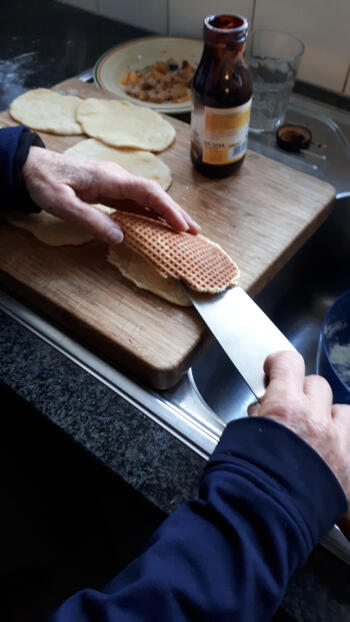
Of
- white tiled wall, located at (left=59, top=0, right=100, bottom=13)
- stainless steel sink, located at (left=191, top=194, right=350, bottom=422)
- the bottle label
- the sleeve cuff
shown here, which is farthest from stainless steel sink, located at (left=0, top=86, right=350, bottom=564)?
white tiled wall, located at (left=59, top=0, right=100, bottom=13)

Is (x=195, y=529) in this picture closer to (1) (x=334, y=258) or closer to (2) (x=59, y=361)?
(2) (x=59, y=361)

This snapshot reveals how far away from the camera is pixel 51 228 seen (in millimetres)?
820

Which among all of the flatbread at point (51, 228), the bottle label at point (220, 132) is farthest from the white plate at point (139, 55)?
the flatbread at point (51, 228)

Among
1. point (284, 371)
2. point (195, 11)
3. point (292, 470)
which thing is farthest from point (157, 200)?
point (195, 11)

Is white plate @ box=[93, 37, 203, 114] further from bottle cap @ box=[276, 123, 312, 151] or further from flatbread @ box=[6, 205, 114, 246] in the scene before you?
flatbread @ box=[6, 205, 114, 246]

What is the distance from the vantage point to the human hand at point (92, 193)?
0.75 metres

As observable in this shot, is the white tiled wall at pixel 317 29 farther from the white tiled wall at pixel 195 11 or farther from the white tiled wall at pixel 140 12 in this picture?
the white tiled wall at pixel 140 12

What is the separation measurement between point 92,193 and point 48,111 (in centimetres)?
36

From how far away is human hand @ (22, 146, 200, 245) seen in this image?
747mm

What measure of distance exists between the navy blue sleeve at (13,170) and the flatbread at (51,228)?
17 mm

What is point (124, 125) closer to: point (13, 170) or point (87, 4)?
point (13, 170)

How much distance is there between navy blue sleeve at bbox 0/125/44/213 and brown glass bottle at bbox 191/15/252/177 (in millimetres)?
303

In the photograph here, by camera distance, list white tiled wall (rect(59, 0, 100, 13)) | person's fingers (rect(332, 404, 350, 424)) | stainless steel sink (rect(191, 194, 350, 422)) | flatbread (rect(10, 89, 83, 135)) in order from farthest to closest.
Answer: white tiled wall (rect(59, 0, 100, 13)) → flatbread (rect(10, 89, 83, 135)) → stainless steel sink (rect(191, 194, 350, 422)) → person's fingers (rect(332, 404, 350, 424))

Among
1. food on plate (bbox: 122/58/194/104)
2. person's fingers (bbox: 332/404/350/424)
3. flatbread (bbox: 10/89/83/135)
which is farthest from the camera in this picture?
food on plate (bbox: 122/58/194/104)
